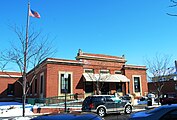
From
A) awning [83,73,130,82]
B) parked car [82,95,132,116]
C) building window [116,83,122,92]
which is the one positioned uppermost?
awning [83,73,130,82]

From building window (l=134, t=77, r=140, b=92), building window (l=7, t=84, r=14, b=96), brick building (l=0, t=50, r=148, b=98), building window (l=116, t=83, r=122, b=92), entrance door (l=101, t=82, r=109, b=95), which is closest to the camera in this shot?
brick building (l=0, t=50, r=148, b=98)

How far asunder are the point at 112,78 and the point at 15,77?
21041mm

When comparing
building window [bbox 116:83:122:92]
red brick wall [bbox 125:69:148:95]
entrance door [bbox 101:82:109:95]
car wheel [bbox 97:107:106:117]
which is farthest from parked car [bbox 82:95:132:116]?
red brick wall [bbox 125:69:148:95]

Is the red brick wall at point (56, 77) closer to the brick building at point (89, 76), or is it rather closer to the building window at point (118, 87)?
the brick building at point (89, 76)

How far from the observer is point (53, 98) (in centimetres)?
2858

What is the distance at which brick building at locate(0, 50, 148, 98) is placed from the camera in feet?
101

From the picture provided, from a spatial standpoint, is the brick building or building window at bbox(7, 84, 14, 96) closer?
the brick building

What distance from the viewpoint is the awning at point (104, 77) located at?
32.8 meters

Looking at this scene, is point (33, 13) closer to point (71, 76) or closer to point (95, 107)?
point (95, 107)

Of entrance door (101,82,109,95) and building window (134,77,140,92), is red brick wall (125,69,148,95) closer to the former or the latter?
building window (134,77,140,92)

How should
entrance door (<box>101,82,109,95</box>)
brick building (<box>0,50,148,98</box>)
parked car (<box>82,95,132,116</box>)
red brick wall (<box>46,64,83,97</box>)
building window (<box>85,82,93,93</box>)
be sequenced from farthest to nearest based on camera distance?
entrance door (<box>101,82,109,95</box>) → building window (<box>85,82,93,93</box>) → brick building (<box>0,50,148,98</box>) → red brick wall (<box>46,64,83,97</box>) → parked car (<box>82,95,132,116</box>)

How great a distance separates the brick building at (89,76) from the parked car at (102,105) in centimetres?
1075

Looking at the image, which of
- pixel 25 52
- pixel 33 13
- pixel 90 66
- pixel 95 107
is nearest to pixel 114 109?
pixel 95 107

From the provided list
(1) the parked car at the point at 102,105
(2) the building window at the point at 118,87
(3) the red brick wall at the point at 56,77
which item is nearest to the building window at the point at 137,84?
(2) the building window at the point at 118,87
